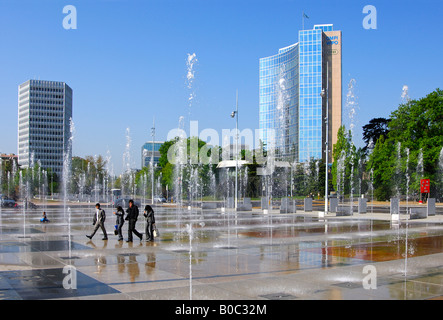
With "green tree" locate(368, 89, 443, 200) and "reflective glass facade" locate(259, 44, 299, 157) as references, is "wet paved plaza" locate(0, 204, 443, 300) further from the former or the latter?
"reflective glass facade" locate(259, 44, 299, 157)

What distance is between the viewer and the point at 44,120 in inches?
6993

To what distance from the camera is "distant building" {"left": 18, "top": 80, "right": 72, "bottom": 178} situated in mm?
176250

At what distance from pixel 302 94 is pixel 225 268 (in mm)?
96475

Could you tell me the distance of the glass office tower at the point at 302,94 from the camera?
103125mm

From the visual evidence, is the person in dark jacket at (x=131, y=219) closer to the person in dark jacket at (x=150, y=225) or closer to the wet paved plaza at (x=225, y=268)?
the person in dark jacket at (x=150, y=225)

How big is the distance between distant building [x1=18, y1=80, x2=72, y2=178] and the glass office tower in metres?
94.0

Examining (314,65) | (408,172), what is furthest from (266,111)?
(408,172)

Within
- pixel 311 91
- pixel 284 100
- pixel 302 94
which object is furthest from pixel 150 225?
pixel 284 100

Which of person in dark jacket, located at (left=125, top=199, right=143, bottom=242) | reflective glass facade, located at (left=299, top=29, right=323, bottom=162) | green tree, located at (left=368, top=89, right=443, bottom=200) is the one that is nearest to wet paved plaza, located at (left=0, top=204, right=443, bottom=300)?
person in dark jacket, located at (left=125, top=199, right=143, bottom=242)

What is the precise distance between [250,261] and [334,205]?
24.0m

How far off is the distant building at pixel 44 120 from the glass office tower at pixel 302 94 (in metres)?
94.0

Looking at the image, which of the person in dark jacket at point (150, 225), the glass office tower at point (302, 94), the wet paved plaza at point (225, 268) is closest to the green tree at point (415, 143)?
the wet paved plaza at point (225, 268)

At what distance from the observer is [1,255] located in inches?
512
